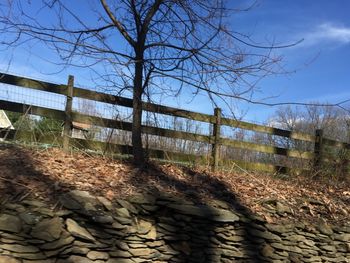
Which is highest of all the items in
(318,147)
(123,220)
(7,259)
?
(318,147)

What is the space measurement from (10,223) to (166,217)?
7.08ft

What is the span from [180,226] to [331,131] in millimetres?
18000

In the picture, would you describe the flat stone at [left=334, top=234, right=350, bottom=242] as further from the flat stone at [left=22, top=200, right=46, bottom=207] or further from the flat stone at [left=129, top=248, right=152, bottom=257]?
the flat stone at [left=22, top=200, right=46, bottom=207]

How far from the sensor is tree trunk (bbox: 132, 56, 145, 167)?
29.1ft

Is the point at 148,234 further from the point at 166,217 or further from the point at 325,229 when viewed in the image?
the point at 325,229

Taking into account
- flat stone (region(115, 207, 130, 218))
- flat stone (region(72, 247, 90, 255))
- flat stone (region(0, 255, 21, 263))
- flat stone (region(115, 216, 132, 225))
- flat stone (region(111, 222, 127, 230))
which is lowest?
flat stone (region(0, 255, 21, 263))

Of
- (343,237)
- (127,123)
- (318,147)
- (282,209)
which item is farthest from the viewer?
(318,147)

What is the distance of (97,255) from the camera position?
18.2ft

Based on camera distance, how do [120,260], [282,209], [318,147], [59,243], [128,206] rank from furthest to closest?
[318,147] → [282,209] → [128,206] → [120,260] → [59,243]

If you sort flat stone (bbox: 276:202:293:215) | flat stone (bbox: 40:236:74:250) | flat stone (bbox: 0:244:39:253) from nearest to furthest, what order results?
flat stone (bbox: 0:244:39:253), flat stone (bbox: 40:236:74:250), flat stone (bbox: 276:202:293:215)

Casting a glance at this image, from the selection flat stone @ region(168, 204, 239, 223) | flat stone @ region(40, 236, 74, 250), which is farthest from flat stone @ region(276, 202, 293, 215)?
flat stone @ region(40, 236, 74, 250)

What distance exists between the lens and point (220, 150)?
10.7m

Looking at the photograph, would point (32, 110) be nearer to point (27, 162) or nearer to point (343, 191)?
point (27, 162)

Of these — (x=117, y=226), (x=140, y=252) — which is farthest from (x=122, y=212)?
(x=140, y=252)
